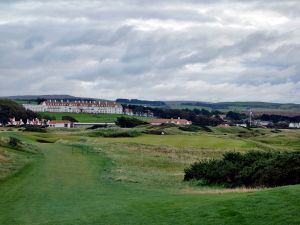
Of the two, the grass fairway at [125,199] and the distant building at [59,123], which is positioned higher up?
the grass fairway at [125,199]

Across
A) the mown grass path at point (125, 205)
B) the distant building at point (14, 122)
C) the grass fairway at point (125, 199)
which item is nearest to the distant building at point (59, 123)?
the distant building at point (14, 122)

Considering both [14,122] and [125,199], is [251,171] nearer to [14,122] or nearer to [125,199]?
[125,199]

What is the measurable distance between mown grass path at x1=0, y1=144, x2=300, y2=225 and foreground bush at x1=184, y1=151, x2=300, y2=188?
4438 millimetres

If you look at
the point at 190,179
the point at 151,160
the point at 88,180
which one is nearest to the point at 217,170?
the point at 190,179

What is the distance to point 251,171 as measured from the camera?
28.7 meters

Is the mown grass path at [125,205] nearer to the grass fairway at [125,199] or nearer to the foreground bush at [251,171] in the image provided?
the grass fairway at [125,199]

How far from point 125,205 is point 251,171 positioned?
9.94m

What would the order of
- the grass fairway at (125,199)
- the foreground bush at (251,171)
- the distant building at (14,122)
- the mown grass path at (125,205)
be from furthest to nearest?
the distant building at (14,122) → the foreground bush at (251,171) → the grass fairway at (125,199) → the mown grass path at (125,205)

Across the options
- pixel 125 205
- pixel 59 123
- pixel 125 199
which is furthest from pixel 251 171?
pixel 59 123

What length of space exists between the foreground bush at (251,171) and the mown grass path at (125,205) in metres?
4.44

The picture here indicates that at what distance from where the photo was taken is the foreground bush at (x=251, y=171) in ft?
86.1

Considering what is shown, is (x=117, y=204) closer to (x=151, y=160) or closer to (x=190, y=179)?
(x=190, y=179)

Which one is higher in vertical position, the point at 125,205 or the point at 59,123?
the point at 125,205

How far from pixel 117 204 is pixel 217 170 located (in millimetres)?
10805
